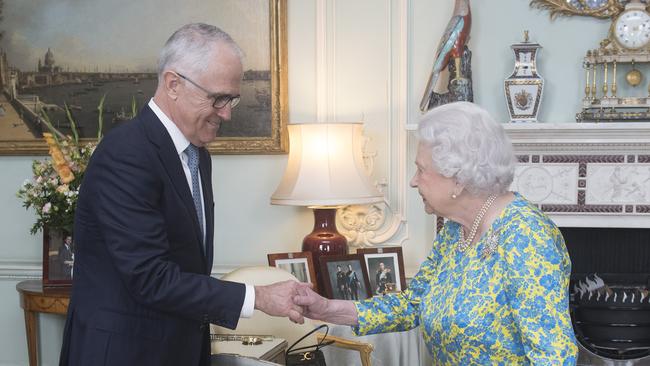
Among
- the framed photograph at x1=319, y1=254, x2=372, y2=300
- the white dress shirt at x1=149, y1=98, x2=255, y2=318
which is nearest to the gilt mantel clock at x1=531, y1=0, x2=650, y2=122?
the framed photograph at x1=319, y1=254, x2=372, y2=300

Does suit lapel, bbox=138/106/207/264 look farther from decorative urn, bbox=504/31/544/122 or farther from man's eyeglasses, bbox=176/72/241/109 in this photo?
decorative urn, bbox=504/31/544/122

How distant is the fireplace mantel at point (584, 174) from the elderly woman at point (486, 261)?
191cm

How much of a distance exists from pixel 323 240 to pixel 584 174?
136cm

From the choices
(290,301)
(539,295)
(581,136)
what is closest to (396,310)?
(290,301)

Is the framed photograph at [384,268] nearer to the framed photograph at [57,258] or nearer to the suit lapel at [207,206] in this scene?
the framed photograph at [57,258]

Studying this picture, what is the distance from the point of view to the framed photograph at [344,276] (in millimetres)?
3977

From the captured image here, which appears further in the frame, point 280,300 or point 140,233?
point 280,300

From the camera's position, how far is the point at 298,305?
7.95ft

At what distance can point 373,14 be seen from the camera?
4426 mm

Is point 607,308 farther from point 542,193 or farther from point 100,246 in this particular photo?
point 100,246

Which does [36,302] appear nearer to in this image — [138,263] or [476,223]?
[138,263]

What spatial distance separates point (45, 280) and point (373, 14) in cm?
223

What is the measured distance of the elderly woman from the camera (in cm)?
198

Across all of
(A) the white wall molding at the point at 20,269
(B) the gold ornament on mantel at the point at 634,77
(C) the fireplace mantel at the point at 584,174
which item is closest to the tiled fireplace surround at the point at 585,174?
(C) the fireplace mantel at the point at 584,174
